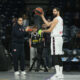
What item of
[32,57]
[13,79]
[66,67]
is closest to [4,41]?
[32,57]

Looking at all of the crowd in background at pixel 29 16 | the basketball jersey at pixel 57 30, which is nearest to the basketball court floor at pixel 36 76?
the basketball jersey at pixel 57 30

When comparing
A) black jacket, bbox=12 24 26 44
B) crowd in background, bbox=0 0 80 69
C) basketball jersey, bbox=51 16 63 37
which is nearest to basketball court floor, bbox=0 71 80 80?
black jacket, bbox=12 24 26 44

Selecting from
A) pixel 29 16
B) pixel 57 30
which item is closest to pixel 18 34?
pixel 57 30

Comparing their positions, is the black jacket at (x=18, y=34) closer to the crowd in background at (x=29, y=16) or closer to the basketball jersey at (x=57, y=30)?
the basketball jersey at (x=57, y=30)

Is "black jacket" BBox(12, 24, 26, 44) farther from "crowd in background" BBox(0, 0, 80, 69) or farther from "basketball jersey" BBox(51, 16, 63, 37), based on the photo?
"crowd in background" BBox(0, 0, 80, 69)

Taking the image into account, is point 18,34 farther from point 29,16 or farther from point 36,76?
point 29,16

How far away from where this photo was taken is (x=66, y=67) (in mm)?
12602

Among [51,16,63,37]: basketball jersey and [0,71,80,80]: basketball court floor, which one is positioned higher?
[51,16,63,37]: basketball jersey

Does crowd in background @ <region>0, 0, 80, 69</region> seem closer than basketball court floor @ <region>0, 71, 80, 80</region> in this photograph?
No

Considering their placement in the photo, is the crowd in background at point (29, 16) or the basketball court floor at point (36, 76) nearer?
the basketball court floor at point (36, 76)

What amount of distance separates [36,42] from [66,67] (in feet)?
4.49

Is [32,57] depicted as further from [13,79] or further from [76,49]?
[13,79]

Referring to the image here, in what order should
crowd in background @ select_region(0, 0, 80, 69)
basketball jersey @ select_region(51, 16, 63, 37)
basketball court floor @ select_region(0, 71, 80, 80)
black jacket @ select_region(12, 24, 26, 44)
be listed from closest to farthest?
basketball jersey @ select_region(51, 16, 63, 37)
basketball court floor @ select_region(0, 71, 80, 80)
black jacket @ select_region(12, 24, 26, 44)
crowd in background @ select_region(0, 0, 80, 69)

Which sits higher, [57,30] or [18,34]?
[57,30]
